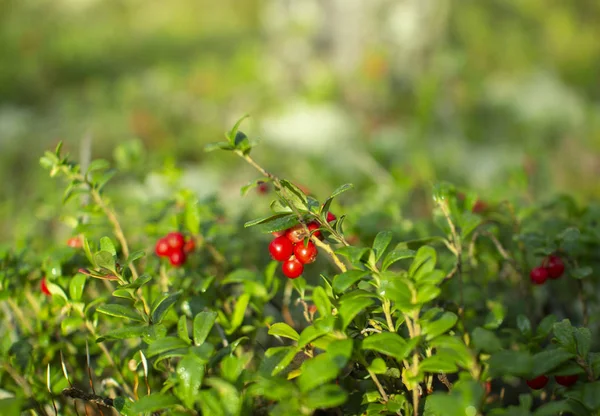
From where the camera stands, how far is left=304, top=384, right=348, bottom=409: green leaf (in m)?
0.83

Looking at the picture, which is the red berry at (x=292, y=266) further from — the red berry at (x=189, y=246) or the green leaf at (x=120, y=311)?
the red berry at (x=189, y=246)

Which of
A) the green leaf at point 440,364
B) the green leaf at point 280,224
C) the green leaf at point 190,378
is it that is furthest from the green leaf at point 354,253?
the green leaf at point 190,378

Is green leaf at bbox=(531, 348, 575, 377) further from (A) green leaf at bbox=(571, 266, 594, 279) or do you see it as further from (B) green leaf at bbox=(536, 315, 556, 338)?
(A) green leaf at bbox=(571, 266, 594, 279)

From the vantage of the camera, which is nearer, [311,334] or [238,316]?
[311,334]

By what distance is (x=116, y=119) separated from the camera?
5680 millimetres

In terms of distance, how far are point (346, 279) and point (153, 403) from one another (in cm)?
40

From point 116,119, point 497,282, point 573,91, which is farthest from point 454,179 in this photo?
point 573,91

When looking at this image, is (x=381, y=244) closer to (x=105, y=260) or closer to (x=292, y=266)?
(x=292, y=266)

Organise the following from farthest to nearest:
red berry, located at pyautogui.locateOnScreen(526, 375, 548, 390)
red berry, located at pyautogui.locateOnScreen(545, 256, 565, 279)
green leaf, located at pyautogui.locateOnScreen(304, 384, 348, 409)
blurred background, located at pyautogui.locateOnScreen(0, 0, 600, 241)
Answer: blurred background, located at pyautogui.locateOnScreen(0, 0, 600, 241), red berry, located at pyautogui.locateOnScreen(545, 256, 565, 279), red berry, located at pyautogui.locateOnScreen(526, 375, 548, 390), green leaf, located at pyautogui.locateOnScreen(304, 384, 348, 409)

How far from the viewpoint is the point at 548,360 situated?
102cm

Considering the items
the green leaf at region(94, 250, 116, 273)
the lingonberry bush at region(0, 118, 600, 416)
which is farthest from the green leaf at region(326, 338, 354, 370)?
the green leaf at region(94, 250, 116, 273)

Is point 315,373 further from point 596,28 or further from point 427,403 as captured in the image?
point 596,28

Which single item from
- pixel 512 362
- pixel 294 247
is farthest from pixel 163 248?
pixel 512 362

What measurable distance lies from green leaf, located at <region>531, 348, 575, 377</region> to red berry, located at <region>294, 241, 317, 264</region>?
0.46m
